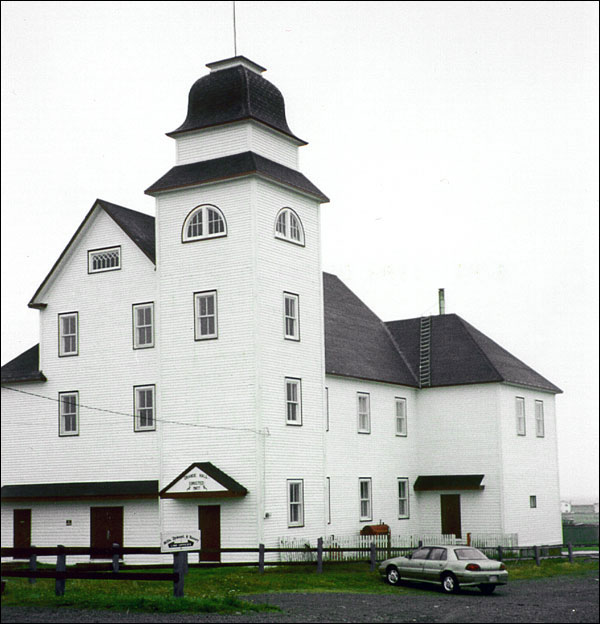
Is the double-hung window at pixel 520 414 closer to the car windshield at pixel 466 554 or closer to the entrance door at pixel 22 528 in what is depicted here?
the car windshield at pixel 466 554

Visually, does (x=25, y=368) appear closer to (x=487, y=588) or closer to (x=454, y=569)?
(x=454, y=569)

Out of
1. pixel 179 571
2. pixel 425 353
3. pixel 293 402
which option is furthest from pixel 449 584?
pixel 425 353

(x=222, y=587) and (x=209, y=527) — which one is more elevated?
(x=209, y=527)

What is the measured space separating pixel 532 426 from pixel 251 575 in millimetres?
22534

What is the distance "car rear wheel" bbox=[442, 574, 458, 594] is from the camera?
28.6 metres

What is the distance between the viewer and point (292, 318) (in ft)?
128

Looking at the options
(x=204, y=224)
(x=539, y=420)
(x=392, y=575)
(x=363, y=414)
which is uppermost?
(x=204, y=224)

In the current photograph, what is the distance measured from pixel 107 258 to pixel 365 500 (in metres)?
15.1

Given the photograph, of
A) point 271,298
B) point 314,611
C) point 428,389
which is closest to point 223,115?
point 271,298

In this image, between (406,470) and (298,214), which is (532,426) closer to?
(406,470)

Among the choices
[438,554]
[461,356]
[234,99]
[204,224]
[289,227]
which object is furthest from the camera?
[461,356]

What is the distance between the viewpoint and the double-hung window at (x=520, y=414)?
49.7 m

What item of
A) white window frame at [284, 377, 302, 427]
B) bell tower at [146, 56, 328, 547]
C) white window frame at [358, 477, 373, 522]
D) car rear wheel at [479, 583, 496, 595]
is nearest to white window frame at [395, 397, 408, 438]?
white window frame at [358, 477, 373, 522]

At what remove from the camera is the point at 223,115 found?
128ft
